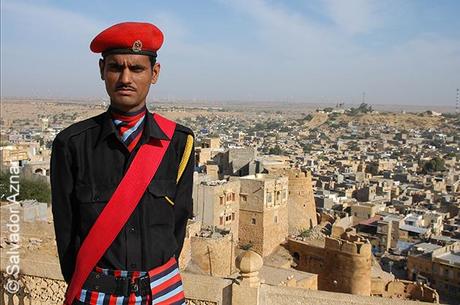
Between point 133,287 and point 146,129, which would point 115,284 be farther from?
point 146,129

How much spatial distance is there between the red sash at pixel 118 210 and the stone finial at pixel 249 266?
186 cm

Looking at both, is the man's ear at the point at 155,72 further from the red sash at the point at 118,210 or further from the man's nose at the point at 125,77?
the red sash at the point at 118,210

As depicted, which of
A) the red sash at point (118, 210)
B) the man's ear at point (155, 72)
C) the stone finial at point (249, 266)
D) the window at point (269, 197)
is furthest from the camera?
the window at point (269, 197)

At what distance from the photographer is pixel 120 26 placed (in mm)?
1959

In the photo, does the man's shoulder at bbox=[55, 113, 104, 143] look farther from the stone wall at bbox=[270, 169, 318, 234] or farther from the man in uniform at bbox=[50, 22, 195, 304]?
the stone wall at bbox=[270, 169, 318, 234]

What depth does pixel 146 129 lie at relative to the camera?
2.01 metres

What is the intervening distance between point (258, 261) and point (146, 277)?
181 cm

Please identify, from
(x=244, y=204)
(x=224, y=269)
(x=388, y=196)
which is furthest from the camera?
(x=388, y=196)

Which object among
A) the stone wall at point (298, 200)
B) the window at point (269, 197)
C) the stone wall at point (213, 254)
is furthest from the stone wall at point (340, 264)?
the stone wall at point (213, 254)

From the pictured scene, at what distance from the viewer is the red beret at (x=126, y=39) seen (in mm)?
1928

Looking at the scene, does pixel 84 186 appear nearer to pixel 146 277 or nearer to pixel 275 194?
pixel 146 277

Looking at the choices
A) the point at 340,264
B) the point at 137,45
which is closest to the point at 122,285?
the point at 137,45

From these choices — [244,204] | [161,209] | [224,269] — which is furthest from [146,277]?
[244,204]

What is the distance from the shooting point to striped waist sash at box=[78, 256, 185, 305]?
1.99 m
